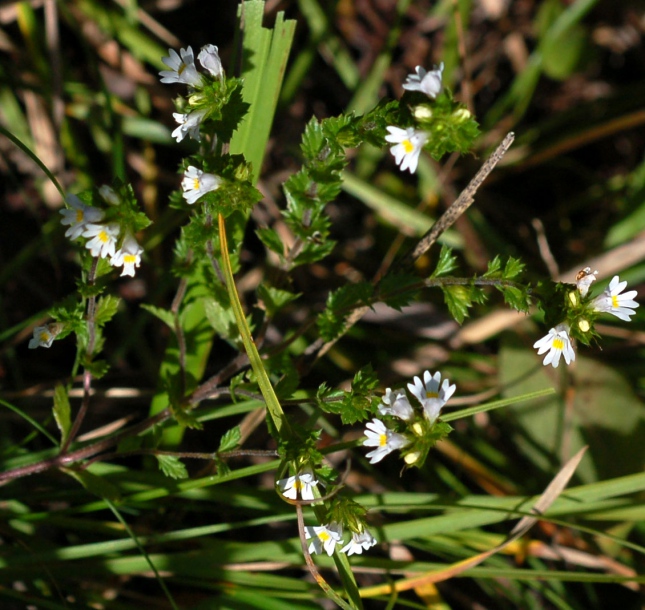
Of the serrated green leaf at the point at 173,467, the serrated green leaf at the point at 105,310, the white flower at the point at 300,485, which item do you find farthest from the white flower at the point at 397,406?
the serrated green leaf at the point at 105,310

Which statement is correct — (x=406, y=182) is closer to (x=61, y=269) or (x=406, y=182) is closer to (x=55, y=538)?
(x=61, y=269)

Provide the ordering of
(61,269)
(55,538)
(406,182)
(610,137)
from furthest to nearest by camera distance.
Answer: (610,137) → (406,182) → (61,269) → (55,538)

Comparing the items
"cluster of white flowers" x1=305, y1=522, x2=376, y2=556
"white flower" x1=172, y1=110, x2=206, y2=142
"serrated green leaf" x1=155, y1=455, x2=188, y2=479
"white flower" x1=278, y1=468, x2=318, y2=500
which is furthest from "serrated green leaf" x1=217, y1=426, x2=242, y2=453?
"white flower" x1=172, y1=110, x2=206, y2=142

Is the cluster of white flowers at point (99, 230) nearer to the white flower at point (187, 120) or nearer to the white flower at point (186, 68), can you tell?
the white flower at point (187, 120)

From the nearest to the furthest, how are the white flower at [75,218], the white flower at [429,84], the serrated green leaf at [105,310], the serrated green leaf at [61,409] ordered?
the white flower at [429,84]
the white flower at [75,218]
the serrated green leaf at [105,310]
the serrated green leaf at [61,409]

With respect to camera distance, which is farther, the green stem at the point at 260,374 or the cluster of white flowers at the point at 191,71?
the green stem at the point at 260,374

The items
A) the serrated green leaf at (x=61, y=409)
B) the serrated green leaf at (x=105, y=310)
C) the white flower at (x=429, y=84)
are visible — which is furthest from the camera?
the serrated green leaf at (x=61, y=409)

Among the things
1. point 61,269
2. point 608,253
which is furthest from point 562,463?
point 61,269
